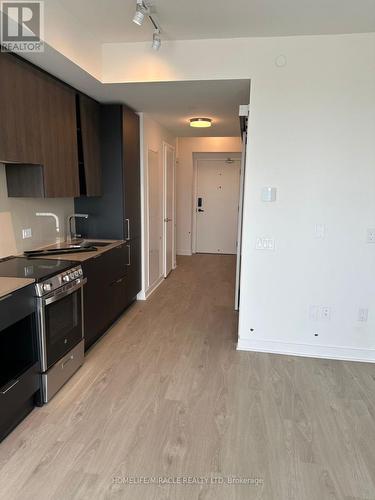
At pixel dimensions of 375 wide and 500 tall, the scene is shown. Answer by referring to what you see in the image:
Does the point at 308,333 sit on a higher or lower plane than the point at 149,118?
lower

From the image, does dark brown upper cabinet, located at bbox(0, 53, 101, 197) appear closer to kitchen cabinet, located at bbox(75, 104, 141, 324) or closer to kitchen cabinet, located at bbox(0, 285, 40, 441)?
kitchen cabinet, located at bbox(75, 104, 141, 324)

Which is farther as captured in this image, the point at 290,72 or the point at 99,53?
the point at 99,53

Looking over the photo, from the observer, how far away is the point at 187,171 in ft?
24.5

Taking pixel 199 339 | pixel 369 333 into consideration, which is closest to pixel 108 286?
pixel 199 339

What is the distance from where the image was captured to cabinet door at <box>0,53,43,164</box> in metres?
2.28

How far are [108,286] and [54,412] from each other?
1333 millimetres


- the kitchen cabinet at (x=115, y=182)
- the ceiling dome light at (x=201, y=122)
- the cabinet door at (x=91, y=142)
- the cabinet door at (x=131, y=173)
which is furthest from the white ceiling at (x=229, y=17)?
the ceiling dome light at (x=201, y=122)

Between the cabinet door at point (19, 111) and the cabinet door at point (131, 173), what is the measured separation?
1.22m

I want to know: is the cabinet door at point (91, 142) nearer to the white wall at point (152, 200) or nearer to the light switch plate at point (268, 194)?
the white wall at point (152, 200)

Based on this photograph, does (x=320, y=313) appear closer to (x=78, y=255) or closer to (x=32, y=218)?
(x=78, y=255)

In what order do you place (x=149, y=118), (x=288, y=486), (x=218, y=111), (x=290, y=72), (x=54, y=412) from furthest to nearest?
(x=149, y=118) < (x=218, y=111) < (x=290, y=72) < (x=54, y=412) < (x=288, y=486)

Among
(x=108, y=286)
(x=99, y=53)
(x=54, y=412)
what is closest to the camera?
(x=54, y=412)

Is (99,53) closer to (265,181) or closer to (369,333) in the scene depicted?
(265,181)

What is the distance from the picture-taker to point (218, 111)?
400 cm
